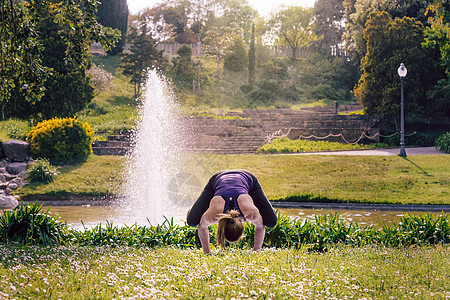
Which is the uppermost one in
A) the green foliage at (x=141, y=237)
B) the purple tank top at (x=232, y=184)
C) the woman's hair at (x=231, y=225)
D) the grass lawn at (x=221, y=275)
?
the purple tank top at (x=232, y=184)

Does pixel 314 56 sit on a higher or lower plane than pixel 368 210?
higher

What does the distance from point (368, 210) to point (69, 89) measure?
15074mm

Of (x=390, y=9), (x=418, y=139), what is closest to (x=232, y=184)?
(x=418, y=139)

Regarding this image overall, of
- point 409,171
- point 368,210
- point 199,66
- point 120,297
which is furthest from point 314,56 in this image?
point 120,297

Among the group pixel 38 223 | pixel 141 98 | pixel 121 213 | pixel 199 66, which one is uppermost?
pixel 199 66

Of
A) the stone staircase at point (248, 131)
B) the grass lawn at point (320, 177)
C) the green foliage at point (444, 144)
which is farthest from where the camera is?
the stone staircase at point (248, 131)

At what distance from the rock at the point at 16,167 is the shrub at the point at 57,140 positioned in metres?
0.71

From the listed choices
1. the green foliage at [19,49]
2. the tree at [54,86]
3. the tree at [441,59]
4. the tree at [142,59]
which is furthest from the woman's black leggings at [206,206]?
the tree at [142,59]

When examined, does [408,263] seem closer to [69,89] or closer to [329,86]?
[69,89]

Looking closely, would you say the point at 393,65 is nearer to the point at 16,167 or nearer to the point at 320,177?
the point at 320,177

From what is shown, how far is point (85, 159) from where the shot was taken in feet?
64.1

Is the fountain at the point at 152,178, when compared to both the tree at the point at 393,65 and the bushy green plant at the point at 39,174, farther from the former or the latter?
the tree at the point at 393,65

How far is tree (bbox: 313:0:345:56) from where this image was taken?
50031 mm

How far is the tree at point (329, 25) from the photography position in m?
50.0
